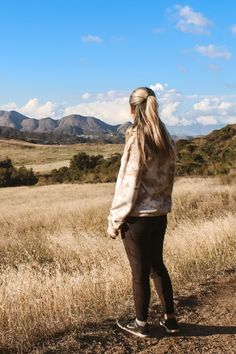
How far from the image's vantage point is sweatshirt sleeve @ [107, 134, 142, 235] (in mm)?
4312

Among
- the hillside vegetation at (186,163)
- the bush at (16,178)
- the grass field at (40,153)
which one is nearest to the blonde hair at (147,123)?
the hillside vegetation at (186,163)

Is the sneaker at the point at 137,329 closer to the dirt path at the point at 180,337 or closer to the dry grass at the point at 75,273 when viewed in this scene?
the dirt path at the point at 180,337

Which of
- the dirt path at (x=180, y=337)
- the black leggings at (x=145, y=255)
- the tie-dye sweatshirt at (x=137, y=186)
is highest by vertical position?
the tie-dye sweatshirt at (x=137, y=186)

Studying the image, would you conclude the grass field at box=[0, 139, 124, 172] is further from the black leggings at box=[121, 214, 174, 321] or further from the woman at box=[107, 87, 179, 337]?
the woman at box=[107, 87, 179, 337]

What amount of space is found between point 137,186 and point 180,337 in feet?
4.70

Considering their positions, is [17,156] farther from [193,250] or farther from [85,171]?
[193,250]

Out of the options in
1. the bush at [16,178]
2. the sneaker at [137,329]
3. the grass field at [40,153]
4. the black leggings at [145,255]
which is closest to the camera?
the black leggings at [145,255]

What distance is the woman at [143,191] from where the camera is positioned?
170 inches

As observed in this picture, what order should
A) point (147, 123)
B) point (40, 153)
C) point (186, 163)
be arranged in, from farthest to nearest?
point (40, 153), point (186, 163), point (147, 123)

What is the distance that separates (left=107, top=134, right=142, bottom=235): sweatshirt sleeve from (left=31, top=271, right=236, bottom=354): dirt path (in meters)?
1.03

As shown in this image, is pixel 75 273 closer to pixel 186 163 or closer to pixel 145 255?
pixel 145 255

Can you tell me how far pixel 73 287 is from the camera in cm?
578

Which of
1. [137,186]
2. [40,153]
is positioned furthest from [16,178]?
[137,186]

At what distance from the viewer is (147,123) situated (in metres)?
4.31
